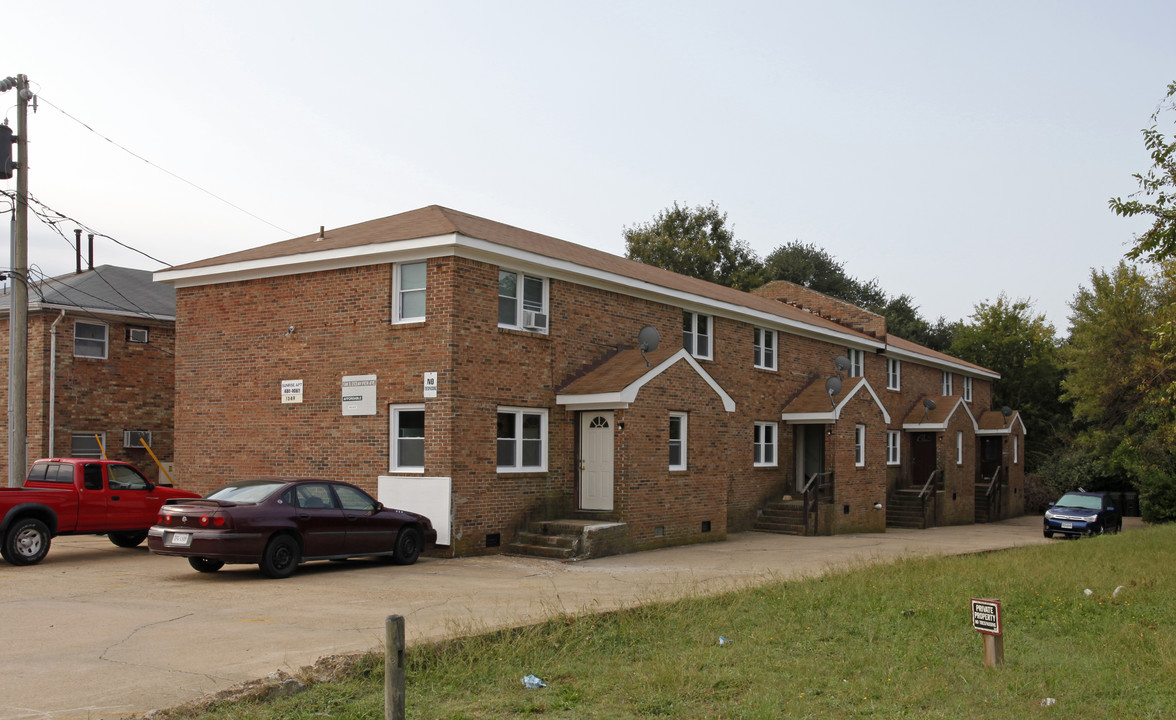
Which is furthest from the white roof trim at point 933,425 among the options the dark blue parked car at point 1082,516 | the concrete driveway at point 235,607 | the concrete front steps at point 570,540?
the concrete front steps at point 570,540

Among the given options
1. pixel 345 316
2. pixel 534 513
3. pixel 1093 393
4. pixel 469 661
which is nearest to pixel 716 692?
pixel 469 661

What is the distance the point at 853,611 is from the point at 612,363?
10234 mm

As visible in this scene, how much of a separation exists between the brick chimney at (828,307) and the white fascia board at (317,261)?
20561 millimetres

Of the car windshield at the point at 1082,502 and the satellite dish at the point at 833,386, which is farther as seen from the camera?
the car windshield at the point at 1082,502

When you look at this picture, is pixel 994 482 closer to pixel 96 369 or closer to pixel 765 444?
pixel 765 444

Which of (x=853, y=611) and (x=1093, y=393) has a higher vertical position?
(x=1093, y=393)

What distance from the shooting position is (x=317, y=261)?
744 inches

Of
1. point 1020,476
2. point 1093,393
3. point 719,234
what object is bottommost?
point 1020,476

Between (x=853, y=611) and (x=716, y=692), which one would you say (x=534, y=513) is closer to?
(x=853, y=611)

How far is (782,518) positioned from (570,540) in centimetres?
1050

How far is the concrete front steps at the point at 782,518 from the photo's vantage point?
26.1 metres

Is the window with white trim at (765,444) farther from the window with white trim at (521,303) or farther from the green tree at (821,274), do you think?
the green tree at (821,274)

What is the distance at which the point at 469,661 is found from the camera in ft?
27.6

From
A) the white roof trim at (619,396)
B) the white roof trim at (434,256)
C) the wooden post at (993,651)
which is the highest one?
the white roof trim at (434,256)
